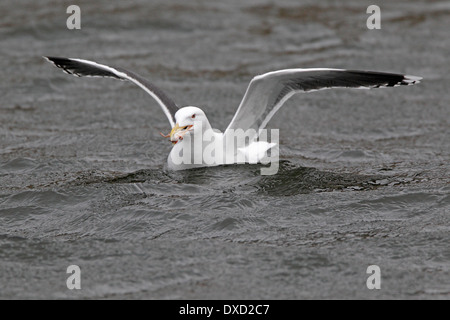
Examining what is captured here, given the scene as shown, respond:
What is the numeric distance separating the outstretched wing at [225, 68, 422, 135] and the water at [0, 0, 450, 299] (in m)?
0.67

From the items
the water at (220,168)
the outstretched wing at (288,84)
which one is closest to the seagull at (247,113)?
the outstretched wing at (288,84)

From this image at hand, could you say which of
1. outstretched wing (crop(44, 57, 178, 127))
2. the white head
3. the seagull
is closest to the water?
the seagull

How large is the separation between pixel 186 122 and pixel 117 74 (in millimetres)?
1588

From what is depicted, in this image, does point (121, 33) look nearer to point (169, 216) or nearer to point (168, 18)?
point (168, 18)

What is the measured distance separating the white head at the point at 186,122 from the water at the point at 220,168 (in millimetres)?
591

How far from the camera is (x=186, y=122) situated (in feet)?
33.3

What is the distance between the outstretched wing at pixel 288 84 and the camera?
9.87 meters

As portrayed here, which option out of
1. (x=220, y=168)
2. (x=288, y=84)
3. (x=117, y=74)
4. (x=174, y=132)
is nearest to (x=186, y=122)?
(x=174, y=132)

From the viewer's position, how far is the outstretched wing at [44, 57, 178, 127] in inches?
435

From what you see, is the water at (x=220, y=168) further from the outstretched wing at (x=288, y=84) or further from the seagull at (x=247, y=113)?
the outstretched wing at (x=288, y=84)

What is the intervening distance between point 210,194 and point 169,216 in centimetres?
74

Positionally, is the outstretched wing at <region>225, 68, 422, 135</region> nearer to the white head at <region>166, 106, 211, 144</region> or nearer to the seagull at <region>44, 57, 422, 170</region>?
the seagull at <region>44, 57, 422, 170</region>

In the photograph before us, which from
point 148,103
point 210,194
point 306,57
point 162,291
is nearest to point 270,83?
point 210,194

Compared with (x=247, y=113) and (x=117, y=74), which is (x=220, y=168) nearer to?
(x=247, y=113)
